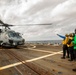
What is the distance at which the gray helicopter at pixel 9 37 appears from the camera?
22.7 m

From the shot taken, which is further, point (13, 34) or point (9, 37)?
point (13, 34)

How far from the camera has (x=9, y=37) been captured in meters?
22.9

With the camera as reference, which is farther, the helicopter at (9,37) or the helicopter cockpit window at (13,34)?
the helicopter cockpit window at (13,34)

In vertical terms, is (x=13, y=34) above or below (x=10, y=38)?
above

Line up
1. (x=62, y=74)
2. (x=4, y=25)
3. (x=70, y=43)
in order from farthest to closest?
(x=4, y=25) → (x=70, y=43) → (x=62, y=74)

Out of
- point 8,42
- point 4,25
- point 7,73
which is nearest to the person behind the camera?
point 7,73

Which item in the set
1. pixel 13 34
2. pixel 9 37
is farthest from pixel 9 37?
pixel 13 34

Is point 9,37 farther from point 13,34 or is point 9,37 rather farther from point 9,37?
point 13,34

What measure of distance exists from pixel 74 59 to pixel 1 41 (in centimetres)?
1525

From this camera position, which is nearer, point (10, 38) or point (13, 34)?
point (10, 38)

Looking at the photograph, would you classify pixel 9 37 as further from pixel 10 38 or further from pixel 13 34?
pixel 13 34

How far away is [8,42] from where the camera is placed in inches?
889

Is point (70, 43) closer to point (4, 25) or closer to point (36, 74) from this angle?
point (36, 74)

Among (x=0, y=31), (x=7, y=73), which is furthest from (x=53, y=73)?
(x=0, y=31)
